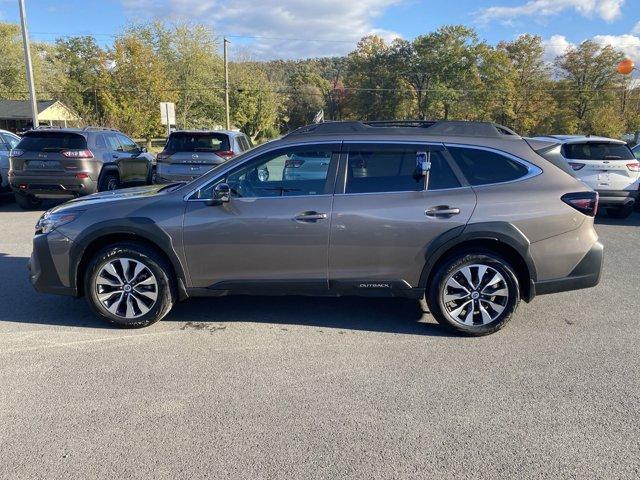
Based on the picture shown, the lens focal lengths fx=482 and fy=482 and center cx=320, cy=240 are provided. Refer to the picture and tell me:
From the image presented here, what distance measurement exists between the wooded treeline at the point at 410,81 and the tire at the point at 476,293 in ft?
136

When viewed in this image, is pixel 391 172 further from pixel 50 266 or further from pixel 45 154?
pixel 45 154

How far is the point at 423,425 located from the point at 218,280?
2145 mm

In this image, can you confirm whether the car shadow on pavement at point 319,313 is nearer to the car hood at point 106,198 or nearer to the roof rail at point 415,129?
the car hood at point 106,198

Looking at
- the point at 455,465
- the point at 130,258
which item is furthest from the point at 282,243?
the point at 455,465

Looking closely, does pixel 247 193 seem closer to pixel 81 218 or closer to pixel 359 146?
pixel 359 146

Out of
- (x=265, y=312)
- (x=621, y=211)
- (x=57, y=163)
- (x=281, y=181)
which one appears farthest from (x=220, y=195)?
(x=621, y=211)

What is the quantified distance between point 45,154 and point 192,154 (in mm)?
2914

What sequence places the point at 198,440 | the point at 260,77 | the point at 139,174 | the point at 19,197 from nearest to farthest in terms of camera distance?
1. the point at 198,440
2. the point at 19,197
3. the point at 139,174
4. the point at 260,77

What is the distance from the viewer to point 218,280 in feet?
13.9

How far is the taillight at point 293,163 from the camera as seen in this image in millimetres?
4367

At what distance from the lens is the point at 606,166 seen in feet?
30.9

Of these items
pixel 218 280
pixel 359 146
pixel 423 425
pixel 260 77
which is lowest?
pixel 423 425

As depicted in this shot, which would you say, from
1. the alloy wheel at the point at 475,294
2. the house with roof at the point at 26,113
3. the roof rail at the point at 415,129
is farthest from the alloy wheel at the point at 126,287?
the house with roof at the point at 26,113

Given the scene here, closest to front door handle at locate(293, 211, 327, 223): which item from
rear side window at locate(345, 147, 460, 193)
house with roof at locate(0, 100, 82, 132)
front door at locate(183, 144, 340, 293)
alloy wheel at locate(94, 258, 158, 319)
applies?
front door at locate(183, 144, 340, 293)
